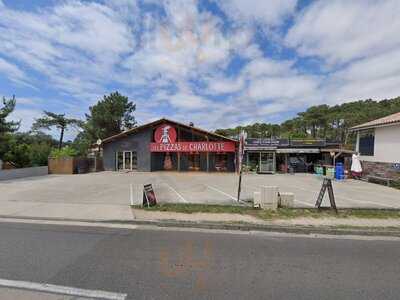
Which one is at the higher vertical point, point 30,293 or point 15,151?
point 15,151

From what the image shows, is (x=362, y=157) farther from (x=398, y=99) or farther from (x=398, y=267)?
(x=398, y=99)

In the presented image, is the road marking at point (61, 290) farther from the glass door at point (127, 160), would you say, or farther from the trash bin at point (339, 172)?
the glass door at point (127, 160)

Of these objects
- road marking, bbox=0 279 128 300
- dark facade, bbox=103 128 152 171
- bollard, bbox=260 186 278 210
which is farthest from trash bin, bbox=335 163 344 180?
road marking, bbox=0 279 128 300

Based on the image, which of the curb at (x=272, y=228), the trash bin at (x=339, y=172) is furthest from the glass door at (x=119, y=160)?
the trash bin at (x=339, y=172)

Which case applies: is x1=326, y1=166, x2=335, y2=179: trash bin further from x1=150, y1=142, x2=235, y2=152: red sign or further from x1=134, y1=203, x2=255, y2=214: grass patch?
x1=134, y1=203, x2=255, y2=214: grass patch

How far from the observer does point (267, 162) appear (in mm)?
25688

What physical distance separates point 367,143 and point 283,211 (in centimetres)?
1588

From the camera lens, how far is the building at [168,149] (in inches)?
995

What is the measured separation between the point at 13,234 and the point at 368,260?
7979mm

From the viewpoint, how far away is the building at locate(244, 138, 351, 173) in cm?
2556

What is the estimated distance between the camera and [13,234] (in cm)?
599

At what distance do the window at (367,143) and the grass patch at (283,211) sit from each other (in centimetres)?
1252

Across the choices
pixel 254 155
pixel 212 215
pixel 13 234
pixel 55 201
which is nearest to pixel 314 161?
pixel 254 155

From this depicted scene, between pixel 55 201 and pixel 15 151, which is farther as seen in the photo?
pixel 15 151
